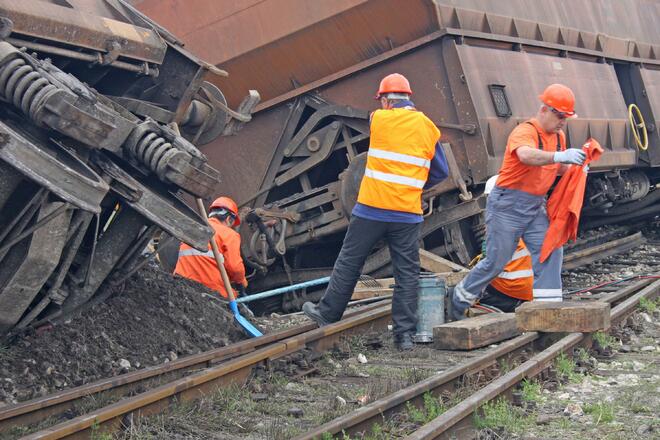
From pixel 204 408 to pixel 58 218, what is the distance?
4.16ft

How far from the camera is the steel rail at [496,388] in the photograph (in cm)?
395

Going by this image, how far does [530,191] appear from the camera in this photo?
22.9 feet

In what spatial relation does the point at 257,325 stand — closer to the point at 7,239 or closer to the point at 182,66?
the point at 182,66

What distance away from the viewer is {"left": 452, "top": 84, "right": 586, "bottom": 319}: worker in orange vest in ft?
22.4

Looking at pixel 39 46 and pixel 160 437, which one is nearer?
pixel 160 437

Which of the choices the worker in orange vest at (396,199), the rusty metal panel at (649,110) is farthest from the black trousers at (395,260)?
the rusty metal panel at (649,110)

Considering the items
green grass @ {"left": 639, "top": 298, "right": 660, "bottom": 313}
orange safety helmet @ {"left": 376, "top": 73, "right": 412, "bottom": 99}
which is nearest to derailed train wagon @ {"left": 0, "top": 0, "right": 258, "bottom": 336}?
orange safety helmet @ {"left": 376, "top": 73, "right": 412, "bottom": 99}

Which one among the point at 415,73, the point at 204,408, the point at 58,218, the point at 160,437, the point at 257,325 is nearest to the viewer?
the point at 160,437

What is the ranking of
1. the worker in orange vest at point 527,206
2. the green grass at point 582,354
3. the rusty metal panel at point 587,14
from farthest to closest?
the rusty metal panel at point 587,14 → the worker in orange vest at point 527,206 → the green grass at point 582,354

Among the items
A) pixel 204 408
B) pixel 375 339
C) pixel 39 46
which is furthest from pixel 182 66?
pixel 204 408

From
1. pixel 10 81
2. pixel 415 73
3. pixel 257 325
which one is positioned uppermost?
pixel 415 73

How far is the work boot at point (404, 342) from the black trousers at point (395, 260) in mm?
27

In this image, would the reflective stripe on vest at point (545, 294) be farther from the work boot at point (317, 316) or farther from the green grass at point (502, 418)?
the green grass at point (502, 418)

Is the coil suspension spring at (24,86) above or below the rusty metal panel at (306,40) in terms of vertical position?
below
